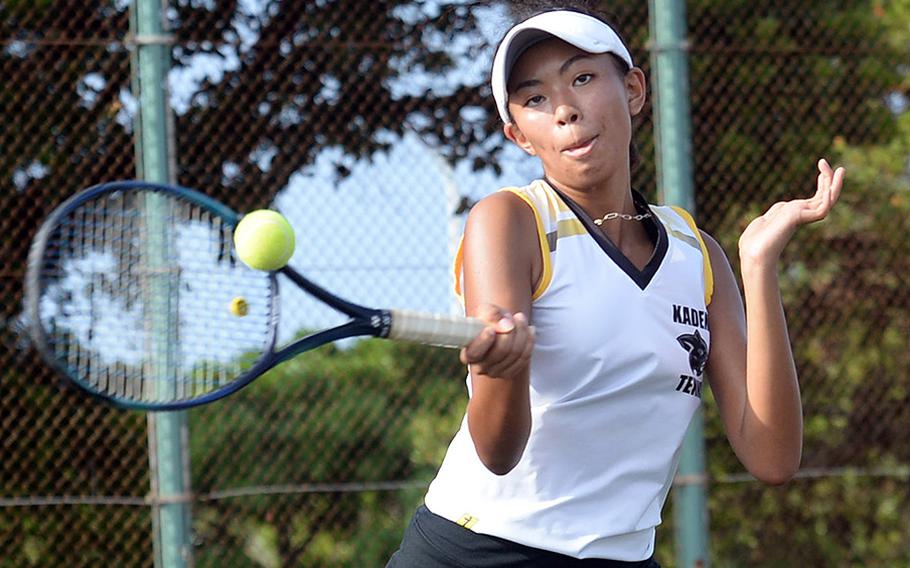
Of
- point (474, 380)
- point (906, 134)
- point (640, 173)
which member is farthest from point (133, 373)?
point (906, 134)

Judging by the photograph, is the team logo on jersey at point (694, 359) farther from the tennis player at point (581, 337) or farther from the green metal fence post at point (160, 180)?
the green metal fence post at point (160, 180)

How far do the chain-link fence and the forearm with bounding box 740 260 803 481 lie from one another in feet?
6.12

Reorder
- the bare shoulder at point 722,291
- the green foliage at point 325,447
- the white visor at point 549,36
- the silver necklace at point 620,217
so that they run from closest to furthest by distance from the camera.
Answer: the white visor at point 549,36 → the silver necklace at point 620,217 → the bare shoulder at point 722,291 → the green foliage at point 325,447

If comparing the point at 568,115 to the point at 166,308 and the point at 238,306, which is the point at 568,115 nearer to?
the point at 238,306

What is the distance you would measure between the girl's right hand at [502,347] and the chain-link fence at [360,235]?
2.09 metres

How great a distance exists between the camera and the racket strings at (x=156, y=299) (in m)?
2.40

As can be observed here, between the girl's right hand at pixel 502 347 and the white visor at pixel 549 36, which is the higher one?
the white visor at pixel 549 36

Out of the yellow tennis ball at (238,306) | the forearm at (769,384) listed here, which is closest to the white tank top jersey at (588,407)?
the forearm at (769,384)

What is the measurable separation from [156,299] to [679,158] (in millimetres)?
1920

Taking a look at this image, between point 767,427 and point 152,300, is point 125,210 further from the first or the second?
point 767,427

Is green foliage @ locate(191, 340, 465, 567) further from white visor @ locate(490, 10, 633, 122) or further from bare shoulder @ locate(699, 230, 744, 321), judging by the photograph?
white visor @ locate(490, 10, 633, 122)

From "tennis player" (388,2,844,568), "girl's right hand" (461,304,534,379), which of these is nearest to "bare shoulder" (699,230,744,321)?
"tennis player" (388,2,844,568)

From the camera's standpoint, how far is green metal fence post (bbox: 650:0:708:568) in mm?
4199

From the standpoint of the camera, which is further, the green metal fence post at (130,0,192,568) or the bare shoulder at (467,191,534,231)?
the green metal fence post at (130,0,192,568)
